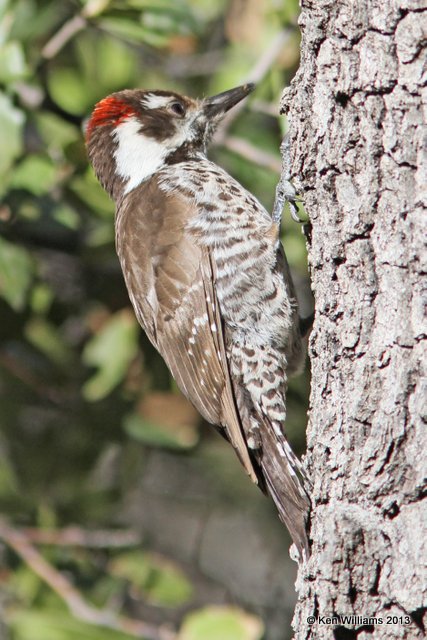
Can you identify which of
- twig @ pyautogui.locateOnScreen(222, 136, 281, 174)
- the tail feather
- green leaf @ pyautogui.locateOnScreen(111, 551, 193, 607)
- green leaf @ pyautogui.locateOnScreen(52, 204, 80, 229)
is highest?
twig @ pyautogui.locateOnScreen(222, 136, 281, 174)

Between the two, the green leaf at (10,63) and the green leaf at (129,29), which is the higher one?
the green leaf at (129,29)

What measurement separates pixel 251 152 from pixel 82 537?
6.88 feet

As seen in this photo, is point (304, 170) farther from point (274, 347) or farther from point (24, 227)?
point (24, 227)

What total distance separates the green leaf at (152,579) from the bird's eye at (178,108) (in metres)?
2.21

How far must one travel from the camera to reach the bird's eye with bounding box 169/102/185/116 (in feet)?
14.0

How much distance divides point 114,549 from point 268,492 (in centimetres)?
154

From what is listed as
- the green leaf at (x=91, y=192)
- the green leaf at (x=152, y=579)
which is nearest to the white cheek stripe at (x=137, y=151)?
the green leaf at (x=91, y=192)

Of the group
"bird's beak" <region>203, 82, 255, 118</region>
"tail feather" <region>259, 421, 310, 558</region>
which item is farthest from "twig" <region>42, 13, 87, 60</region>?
"tail feather" <region>259, 421, 310, 558</region>

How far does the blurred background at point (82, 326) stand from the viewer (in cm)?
417

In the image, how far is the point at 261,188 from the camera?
4512 millimetres

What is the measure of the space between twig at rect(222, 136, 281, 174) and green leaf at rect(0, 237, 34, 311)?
1.10 meters

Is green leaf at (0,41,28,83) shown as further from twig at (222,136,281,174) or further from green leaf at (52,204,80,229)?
twig at (222,136,281,174)

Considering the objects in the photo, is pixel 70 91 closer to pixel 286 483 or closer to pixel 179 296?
pixel 179 296

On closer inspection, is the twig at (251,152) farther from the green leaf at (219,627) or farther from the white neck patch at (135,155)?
the green leaf at (219,627)
